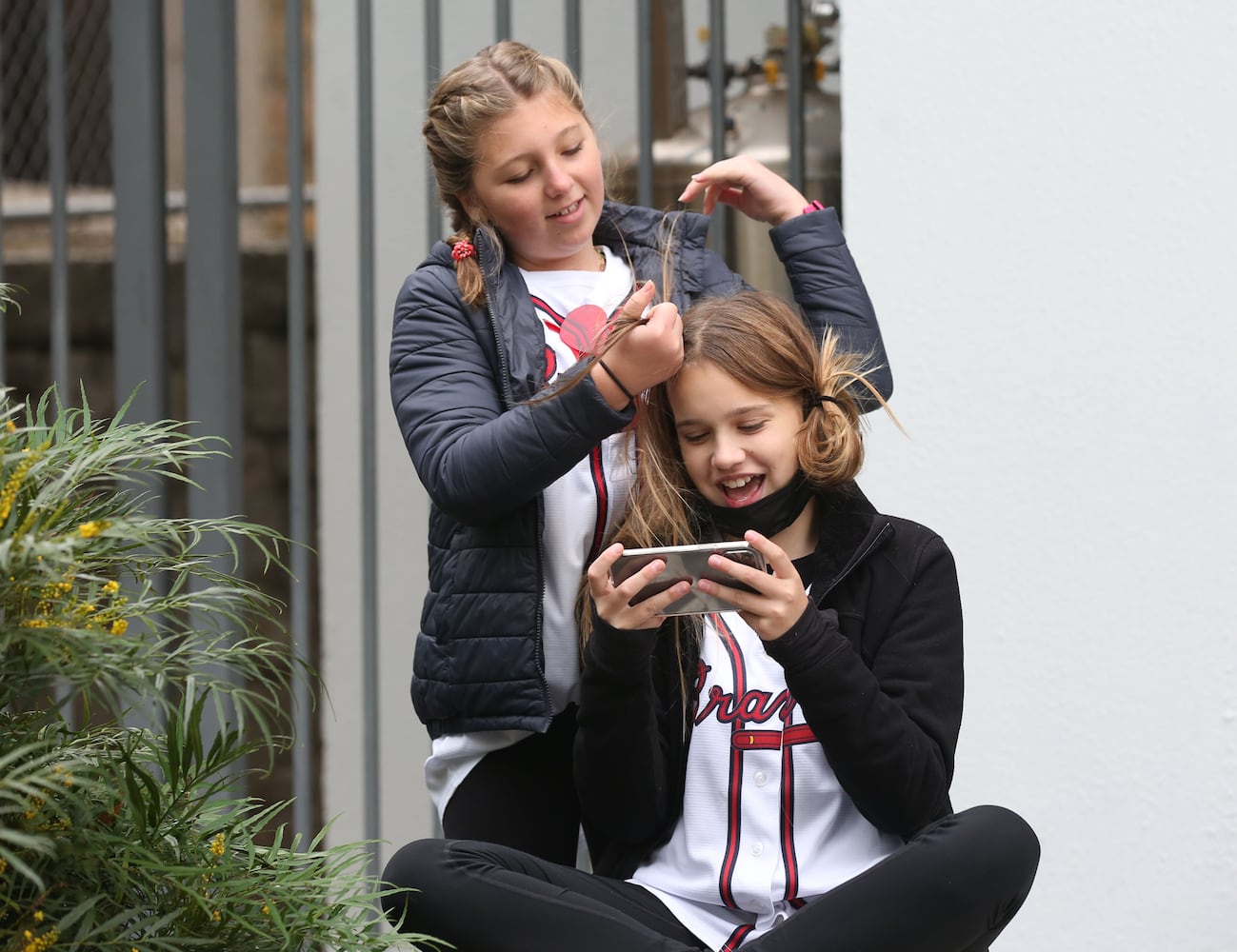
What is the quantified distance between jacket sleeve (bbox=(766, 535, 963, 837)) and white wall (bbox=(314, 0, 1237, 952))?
2.19 feet

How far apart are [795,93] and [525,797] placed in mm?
1210

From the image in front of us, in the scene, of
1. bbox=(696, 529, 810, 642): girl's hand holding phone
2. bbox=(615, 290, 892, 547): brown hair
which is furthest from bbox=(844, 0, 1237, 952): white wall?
bbox=(696, 529, 810, 642): girl's hand holding phone

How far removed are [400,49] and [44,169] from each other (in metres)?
3.25

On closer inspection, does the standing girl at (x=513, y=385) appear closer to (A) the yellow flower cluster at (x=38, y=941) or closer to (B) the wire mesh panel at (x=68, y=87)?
(A) the yellow flower cluster at (x=38, y=941)

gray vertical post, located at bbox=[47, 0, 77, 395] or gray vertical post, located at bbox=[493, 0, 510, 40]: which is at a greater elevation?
gray vertical post, located at bbox=[493, 0, 510, 40]

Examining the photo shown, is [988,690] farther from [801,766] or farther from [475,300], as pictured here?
[475,300]

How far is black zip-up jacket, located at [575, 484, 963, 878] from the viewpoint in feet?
4.47

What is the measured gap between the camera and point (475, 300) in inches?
61.0

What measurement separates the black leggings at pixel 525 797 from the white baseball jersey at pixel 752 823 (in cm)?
12

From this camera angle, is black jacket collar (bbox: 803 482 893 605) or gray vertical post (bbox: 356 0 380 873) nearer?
black jacket collar (bbox: 803 482 893 605)

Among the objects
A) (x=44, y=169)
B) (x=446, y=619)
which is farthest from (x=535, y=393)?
(x=44, y=169)

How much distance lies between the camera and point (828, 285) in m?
1.64

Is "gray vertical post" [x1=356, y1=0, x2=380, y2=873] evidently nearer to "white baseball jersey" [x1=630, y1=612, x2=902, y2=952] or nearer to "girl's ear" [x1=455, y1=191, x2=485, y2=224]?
"girl's ear" [x1=455, y1=191, x2=485, y2=224]

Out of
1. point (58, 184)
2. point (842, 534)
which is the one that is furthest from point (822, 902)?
point (58, 184)
